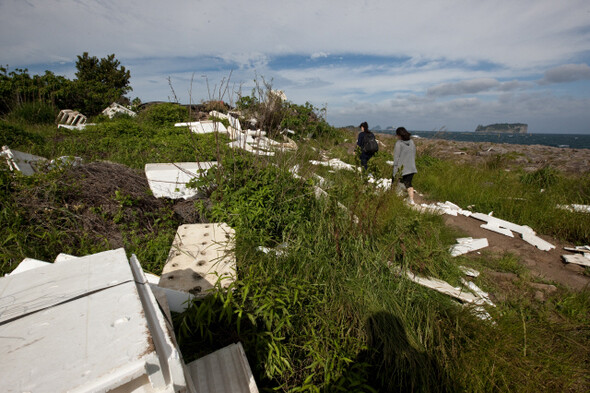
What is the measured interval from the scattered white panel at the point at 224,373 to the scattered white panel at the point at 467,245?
3408 millimetres

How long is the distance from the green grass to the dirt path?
31 centimetres

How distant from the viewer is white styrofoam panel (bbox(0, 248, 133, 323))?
3.14ft

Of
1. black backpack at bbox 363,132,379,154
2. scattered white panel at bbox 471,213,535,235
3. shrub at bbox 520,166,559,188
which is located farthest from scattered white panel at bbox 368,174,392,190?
shrub at bbox 520,166,559,188

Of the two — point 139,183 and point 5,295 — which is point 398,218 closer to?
point 5,295

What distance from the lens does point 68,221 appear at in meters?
3.15

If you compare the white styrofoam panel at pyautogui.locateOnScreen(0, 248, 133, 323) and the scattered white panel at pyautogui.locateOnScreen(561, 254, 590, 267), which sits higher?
the white styrofoam panel at pyautogui.locateOnScreen(0, 248, 133, 323)

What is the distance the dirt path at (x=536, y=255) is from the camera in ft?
11.6

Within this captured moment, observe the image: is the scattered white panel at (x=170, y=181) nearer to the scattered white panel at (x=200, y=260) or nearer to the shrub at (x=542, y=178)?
the scattered white panel at (x=200, y=260)

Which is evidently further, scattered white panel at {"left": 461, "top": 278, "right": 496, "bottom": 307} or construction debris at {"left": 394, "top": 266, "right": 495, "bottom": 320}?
scattered white panel at {"left": 461, "top": 278, "right": 496, "bottom": 307}

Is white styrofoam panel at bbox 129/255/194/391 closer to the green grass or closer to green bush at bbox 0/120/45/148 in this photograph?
the green grass

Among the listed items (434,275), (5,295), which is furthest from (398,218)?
(5,295)

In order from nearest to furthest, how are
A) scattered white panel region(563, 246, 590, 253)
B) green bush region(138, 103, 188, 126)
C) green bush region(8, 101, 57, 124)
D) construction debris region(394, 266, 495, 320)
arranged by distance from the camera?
construction debris region(394, 266, 495, 320)
scattered white panel region(563, 246, 590, 253)
green bush region(8, 101, 57, 124)
green bush region(138, 103, 188, 126)

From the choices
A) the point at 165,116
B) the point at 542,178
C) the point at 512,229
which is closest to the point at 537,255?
the point at 512,229

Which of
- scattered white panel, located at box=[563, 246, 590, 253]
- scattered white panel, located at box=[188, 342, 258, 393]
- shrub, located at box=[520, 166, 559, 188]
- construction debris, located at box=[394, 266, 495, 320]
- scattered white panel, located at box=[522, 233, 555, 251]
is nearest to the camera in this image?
scattered white panel, located at box=[188, 342, 258, 393]
